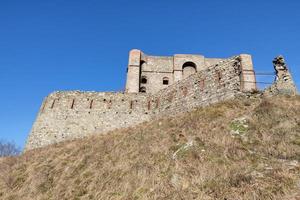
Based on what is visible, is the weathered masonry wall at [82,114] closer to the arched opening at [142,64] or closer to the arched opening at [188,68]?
the arched opening at [142,64]

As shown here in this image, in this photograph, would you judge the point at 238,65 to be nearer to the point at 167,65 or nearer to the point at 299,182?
the point at 299,182

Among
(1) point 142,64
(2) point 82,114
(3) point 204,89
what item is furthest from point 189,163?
(1) point 142,64

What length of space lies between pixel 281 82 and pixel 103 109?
46.6ft

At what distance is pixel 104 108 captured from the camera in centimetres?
2172

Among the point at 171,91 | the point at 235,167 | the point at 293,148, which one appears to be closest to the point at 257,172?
the point at 235,167

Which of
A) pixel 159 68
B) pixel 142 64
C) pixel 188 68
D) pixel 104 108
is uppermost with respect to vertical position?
pixel 142 64

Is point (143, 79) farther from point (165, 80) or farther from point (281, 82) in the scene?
point (281, 82)

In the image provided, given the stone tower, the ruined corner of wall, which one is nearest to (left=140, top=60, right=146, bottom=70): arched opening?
the stone tower

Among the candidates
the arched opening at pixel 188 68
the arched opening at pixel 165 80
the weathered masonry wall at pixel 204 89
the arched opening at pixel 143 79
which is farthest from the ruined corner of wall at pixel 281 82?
the arched opening at pixel 143 79

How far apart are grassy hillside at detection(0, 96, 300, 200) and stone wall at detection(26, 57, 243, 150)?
522 centimetres

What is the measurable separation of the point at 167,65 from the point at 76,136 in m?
20.4

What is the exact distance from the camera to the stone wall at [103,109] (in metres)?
18.6

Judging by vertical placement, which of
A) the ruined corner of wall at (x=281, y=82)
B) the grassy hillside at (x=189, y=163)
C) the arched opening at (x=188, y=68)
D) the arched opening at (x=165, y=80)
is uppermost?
the arched opening at (x=188, y=68)

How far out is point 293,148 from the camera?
753cm
